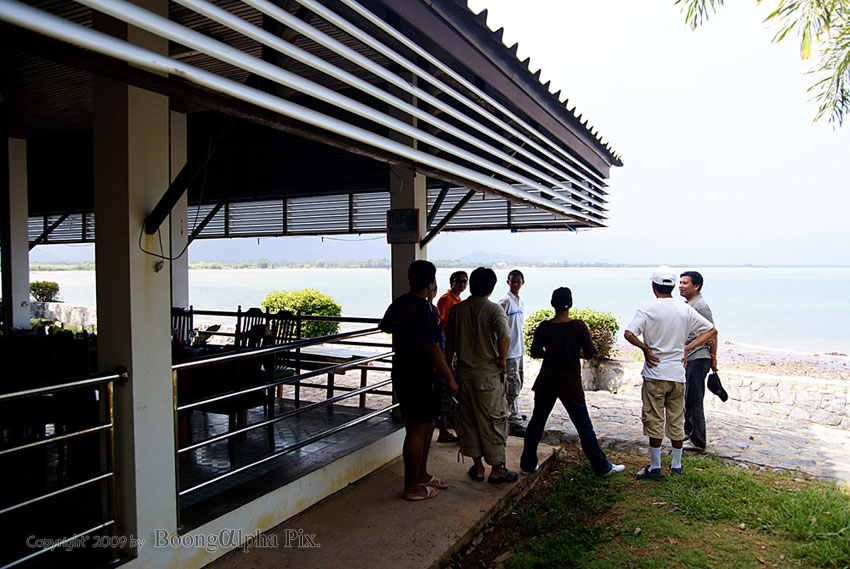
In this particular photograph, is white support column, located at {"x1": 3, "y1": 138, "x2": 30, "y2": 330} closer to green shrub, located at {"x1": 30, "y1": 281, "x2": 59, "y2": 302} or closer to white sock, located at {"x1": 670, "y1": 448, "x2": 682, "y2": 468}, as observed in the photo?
white sock, located at {"x1": 670, "y1": 448, "x2": 682, "y2": 468}

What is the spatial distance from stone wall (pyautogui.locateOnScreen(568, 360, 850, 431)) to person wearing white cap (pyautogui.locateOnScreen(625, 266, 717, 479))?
180 inches

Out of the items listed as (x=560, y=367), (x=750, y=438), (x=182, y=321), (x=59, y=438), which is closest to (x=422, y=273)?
(x=560, y=367)

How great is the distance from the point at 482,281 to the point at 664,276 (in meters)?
1.60

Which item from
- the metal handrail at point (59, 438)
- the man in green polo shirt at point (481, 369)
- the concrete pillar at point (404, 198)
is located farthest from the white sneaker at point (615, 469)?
the metal handrail at point (59, 438)

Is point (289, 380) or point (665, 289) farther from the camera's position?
point (665, 289)

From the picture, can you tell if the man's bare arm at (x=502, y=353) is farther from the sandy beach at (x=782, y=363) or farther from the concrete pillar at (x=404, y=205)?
the sandy beach at (x=782, y=363)

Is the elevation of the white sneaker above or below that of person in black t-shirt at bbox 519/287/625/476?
below

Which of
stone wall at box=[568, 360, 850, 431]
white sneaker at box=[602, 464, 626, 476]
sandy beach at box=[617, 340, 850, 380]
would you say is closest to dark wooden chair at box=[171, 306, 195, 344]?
white sneaker at box=[602, 464, 626, 476]

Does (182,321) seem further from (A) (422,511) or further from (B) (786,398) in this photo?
(B) (786,398)

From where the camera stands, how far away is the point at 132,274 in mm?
2533

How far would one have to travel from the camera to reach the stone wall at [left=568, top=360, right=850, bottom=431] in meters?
7.80

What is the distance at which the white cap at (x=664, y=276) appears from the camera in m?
4.53

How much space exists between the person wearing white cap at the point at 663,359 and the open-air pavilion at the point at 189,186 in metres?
1.46

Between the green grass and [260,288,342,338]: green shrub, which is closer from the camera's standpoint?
the green grass
